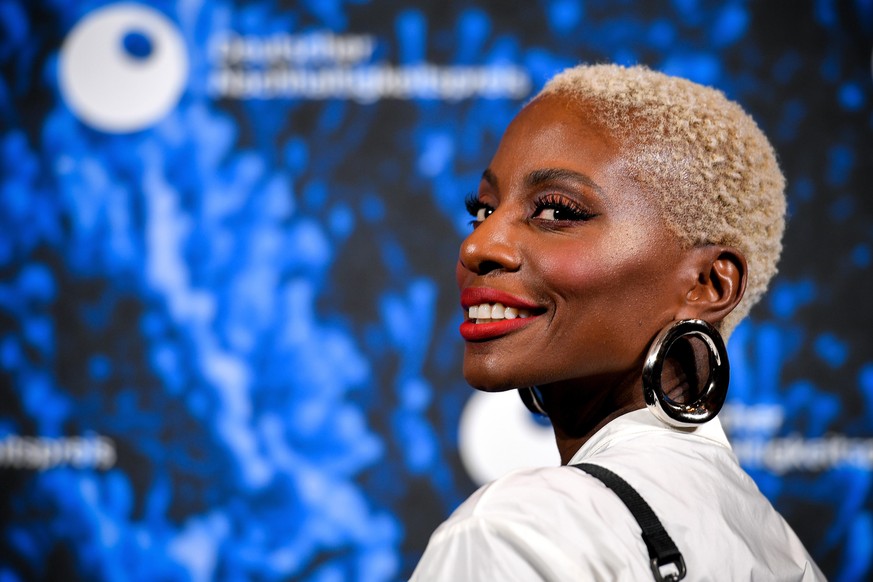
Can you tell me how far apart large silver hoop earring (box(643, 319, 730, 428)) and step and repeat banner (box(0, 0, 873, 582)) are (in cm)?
111

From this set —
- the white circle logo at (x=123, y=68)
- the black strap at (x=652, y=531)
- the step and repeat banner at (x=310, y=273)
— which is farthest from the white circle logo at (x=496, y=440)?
the black strap at (x=652, y=531)

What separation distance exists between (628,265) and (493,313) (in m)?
0.15

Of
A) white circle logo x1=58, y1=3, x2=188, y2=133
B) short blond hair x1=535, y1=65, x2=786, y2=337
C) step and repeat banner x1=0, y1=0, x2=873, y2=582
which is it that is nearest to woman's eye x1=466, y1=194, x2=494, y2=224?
short blond hair x1=535, y1=65, x2=786, y2=337

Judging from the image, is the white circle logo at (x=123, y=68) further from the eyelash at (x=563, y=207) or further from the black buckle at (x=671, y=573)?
the black buckle at (x=671, y=573)

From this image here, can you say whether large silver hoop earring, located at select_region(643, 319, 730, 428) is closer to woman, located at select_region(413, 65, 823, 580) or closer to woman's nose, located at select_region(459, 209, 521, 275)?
woman, located at select_region(413, 65, 823, 580)

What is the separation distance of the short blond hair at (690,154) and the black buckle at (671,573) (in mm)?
370

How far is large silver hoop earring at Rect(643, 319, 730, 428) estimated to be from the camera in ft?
3.06

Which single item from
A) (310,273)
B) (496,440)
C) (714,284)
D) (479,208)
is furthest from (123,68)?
(714,284)

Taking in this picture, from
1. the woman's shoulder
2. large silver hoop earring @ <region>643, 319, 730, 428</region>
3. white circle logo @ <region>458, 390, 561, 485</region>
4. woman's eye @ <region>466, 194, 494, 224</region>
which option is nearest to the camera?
the woman's shoulder

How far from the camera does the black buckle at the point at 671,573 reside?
2.38 ft

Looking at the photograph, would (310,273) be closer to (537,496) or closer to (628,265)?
(628,265)

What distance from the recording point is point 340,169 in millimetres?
2111

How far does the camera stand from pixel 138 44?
7.00ft

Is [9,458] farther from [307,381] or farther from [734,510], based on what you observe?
[734,510]
